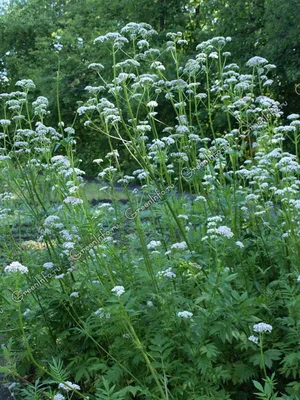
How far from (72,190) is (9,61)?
2676 centimetres

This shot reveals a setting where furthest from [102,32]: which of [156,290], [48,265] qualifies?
[156,290]

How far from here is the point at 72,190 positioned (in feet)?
11.7

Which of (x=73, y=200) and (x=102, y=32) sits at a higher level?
(x=102, y=32)

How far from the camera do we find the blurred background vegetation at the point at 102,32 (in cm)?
1290

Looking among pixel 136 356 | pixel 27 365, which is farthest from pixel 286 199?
pixel 27 365

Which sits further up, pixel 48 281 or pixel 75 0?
pixel 75 0

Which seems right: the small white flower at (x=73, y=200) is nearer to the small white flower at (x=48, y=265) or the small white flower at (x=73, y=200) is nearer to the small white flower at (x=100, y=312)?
the small white flower at (x=48, y=265)

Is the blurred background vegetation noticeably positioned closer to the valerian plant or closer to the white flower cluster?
the valerian plant

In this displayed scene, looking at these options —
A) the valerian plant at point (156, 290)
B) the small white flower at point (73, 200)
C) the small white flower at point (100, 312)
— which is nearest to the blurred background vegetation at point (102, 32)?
the valerian plant at point (156, 290)

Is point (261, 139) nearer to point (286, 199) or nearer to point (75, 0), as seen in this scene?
point (286, 199)

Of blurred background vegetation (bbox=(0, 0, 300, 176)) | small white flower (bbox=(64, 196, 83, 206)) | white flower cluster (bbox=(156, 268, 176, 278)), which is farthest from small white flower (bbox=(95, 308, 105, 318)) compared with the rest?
blurred background vegetation (bbox=(0, 0, 300, 176))

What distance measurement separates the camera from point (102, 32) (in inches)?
842

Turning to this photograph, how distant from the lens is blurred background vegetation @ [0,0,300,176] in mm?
12898

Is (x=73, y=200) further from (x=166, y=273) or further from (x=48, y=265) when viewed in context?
(x=166, y=273)
